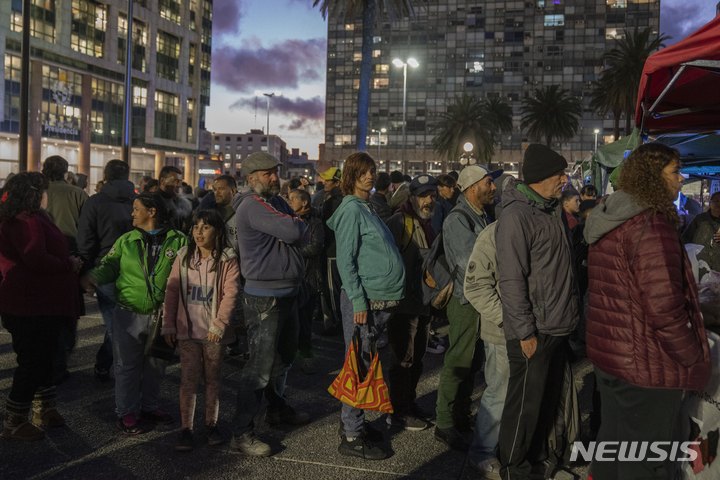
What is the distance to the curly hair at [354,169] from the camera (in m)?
4.49

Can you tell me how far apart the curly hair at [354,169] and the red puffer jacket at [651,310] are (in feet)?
6.14

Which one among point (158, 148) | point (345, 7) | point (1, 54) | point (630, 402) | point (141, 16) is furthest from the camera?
point (158, 148)

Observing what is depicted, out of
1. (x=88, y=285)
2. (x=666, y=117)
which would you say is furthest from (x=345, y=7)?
(x=88, y=285)

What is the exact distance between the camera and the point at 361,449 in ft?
14.7

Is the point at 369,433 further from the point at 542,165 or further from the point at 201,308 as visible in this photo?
the point at 542,165

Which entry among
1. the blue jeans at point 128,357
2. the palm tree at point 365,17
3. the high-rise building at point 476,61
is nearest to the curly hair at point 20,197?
the blue jeans at point 128,357

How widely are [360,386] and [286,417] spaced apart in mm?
1131

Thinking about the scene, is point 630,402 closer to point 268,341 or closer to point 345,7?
point 268,341

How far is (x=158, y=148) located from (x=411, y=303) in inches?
2242

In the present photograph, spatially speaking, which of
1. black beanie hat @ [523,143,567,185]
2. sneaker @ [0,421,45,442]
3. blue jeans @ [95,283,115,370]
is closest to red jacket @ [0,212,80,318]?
sneaker @ [0,421,45,442]

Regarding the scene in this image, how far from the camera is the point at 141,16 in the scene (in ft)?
178

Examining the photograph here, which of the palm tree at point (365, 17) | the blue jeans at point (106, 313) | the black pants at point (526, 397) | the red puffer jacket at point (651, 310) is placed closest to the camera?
the red puffer jacket at point (651, 310)

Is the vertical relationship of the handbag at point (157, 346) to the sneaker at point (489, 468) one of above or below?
above

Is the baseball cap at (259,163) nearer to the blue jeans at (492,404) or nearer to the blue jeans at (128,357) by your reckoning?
the blue jeans at (128,357)
